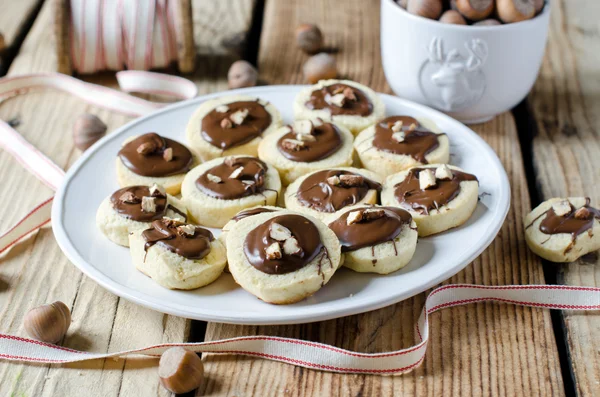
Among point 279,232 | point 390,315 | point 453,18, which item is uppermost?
point 453,18

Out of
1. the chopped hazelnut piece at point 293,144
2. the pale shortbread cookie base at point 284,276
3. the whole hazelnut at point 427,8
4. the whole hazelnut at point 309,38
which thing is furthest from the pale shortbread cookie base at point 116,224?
the whole hazelnut at point 309,38

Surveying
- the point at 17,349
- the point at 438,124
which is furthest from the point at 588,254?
the point at 17,349

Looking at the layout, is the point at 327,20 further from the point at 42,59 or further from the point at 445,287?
the point at 445,287

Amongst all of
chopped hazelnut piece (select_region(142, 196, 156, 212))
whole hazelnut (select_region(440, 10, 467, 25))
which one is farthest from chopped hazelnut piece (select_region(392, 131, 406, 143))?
chopped hazelnut piece (select_region(142, 196, 156, 212))

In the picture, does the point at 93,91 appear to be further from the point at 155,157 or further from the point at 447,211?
the point at 447,211

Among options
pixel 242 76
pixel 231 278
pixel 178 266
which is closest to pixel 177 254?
pixel 178 266

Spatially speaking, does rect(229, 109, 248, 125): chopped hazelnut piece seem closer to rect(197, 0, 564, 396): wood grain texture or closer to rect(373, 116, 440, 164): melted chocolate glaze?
rect(373, 116, 440, 164): melted chocolate glaze
